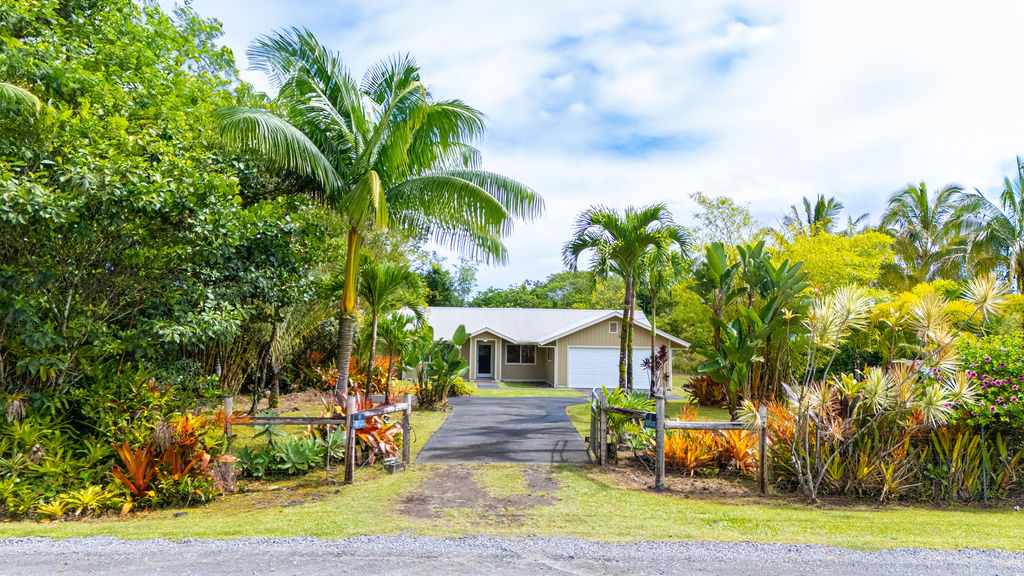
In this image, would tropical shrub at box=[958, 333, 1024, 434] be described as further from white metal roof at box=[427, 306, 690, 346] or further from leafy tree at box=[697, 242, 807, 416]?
white metal roof at box=[427, 306, 690, 346]

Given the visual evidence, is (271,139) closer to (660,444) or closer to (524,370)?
(660,444)

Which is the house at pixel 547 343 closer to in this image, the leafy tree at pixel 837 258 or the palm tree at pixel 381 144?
the leafy tree at pixel 837 258

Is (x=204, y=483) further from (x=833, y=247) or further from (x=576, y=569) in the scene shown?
(x=833, y=247)

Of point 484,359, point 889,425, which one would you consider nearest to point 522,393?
point 484,359

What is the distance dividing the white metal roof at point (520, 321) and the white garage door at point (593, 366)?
118cm


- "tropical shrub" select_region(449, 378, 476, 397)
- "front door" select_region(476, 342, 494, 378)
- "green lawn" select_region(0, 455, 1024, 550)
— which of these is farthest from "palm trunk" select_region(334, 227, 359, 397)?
"front door" select_region(476, 342, 494, 378)

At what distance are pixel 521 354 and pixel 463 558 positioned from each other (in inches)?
949

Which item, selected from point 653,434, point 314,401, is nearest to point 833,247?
point 653,434

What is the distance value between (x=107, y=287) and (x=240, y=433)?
4.31m

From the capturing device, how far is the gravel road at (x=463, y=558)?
496 centimetres

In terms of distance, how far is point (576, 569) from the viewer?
5.03 meters

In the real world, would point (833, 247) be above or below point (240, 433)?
above

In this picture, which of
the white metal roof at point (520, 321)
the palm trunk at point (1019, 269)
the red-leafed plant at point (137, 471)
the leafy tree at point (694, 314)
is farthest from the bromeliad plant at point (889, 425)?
the white metal roof at point (520, 321)

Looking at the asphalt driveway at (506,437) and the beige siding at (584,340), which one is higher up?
the beige siding at (584,340)
